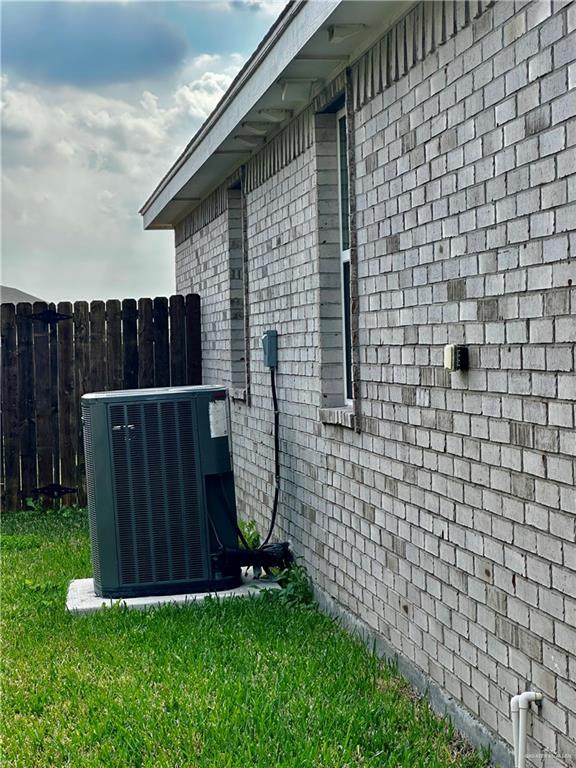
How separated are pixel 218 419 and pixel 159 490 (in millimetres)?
589

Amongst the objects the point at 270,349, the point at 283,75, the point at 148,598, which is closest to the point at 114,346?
the point at 270,349

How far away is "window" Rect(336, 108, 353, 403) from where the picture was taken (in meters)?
6.71

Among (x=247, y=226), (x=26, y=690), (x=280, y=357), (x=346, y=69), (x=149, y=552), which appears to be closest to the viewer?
(x=26, y=690)

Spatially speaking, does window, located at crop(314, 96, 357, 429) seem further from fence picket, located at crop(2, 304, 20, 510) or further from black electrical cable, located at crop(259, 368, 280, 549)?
fence picket, located at crop(2, 304, 20, 510)

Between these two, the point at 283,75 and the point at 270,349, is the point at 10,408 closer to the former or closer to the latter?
the point at 270,349

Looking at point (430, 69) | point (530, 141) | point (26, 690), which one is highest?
point (430, 69)

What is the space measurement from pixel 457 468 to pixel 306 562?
286cm

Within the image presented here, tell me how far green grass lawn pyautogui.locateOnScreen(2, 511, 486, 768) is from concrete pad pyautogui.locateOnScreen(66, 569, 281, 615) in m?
0.11

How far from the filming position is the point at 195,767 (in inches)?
163

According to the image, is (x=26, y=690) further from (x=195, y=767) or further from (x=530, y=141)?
(x=530, y=141)

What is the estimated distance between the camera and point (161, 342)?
12.0m

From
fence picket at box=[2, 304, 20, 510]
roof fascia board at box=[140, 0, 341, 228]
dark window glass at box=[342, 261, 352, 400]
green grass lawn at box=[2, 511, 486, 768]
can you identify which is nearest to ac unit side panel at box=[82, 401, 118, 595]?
green grass lawn at box=[2, 511, 486, 768]

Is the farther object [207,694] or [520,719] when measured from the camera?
[207,694]

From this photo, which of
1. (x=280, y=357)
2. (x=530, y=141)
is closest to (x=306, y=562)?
(x=280, y=357)
